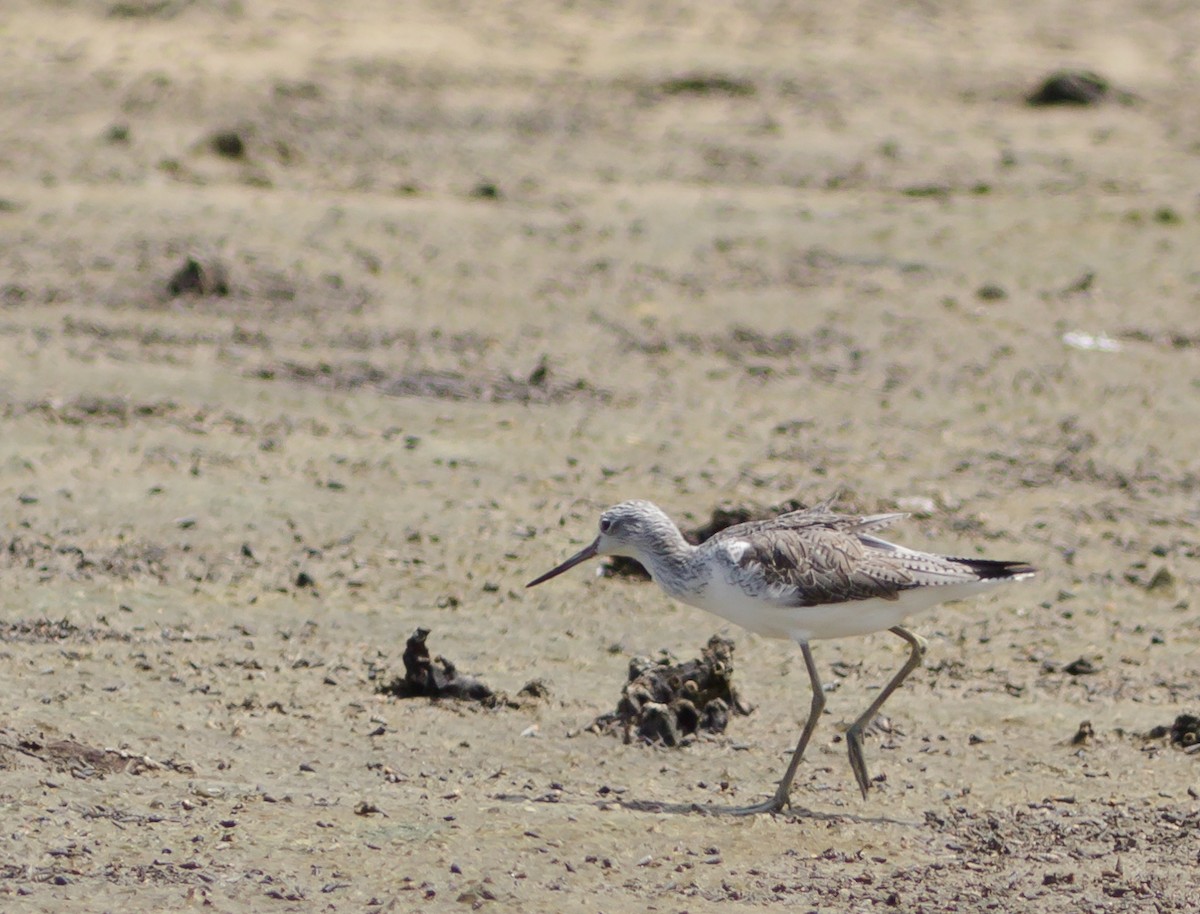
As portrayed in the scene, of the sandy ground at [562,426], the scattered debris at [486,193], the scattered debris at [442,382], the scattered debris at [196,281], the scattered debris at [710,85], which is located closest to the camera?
the sandy ground at [562,426]

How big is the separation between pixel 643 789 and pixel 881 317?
6.36 metres

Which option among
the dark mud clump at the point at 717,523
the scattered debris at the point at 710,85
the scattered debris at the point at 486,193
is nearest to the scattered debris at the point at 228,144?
the scattered debris at the point at 486,193

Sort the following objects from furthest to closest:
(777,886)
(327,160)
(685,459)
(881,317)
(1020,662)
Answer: (327,160)
(881,317)
(685,459)
(1020,662)
(777,886)

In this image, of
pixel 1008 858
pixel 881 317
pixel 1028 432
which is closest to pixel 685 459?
pixel 1028 432

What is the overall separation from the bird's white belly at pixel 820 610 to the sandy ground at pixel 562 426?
1.68 feet

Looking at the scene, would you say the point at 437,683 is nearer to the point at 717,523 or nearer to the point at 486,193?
the point at 717,523

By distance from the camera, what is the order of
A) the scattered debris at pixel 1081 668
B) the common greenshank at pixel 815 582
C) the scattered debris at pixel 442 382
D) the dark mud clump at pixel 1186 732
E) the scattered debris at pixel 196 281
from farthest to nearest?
1. the scattered debris at pixel 196 281
2. the scattered debris at pixel 442 382
3. the scattered debris at pixel 1081 668
4. the dark mud clump at pixel 1186 732
5. the common greenshank at pixel 815 582

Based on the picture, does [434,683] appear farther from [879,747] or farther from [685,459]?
[685,459]

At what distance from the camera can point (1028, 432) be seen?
10.2 meters

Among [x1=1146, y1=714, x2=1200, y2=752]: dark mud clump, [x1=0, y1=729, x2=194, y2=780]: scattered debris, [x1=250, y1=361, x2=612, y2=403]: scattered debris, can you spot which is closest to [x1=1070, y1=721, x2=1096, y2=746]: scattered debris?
[x1=1146, y1=714, x2=1200, y2=752]: dark mud clump

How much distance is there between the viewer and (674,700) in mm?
6406

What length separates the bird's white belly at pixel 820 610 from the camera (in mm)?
6062

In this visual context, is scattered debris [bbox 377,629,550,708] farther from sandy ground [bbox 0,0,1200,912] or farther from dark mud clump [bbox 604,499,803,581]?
dark mud clump [bbox 604,499,803,581]

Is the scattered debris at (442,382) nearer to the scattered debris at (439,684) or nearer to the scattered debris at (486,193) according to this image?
the scattered debris at (486,193)
